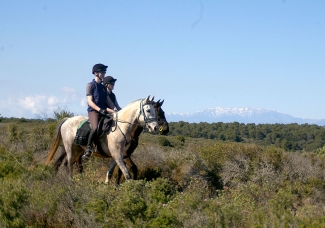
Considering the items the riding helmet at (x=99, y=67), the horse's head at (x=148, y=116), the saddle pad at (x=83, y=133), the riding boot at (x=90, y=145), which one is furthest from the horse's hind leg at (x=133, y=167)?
the riding helmet at (x=99, y=67)

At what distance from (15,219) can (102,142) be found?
4214 millimetres

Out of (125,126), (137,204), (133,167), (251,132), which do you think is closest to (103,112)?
(125,126)

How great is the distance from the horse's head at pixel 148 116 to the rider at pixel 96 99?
0.81m

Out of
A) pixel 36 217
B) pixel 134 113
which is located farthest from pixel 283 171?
pixel 36 217

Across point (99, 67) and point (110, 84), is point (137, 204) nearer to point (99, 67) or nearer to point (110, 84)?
point (99, 67)

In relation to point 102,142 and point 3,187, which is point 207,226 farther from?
point 102,142

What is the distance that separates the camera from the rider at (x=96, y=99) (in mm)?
10123

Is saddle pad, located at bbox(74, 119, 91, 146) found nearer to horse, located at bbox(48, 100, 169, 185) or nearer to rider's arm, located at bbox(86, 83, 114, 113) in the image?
horse, located at bbox(48, 100, 169, 185)

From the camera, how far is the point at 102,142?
10250 millimetres

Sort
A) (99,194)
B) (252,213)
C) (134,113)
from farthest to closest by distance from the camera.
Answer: (134,113)
(99,194)
(252,213)

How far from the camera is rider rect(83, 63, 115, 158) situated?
33.2ft

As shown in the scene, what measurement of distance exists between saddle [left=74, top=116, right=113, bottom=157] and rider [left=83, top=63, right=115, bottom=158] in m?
0.11

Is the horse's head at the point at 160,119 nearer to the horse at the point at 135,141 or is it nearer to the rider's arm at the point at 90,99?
the horse at the point at 135,141

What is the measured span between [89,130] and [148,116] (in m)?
1.45
